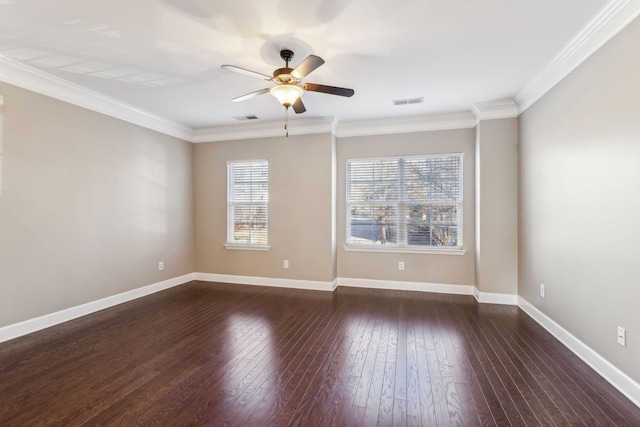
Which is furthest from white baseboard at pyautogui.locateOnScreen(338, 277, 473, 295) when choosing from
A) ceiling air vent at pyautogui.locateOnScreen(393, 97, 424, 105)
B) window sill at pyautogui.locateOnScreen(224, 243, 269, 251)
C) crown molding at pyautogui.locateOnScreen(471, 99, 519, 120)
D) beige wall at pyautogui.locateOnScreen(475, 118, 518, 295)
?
ceiling air vent at pyautogui.locateOnScreen(393, 97, 424, 105)

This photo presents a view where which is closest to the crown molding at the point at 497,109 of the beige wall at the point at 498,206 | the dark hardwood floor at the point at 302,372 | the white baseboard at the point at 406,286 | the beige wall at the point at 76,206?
the beige wall at the point at 498,206

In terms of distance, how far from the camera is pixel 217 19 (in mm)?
2334

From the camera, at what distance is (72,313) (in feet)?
11.8

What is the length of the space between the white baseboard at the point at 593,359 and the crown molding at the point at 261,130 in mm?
3797

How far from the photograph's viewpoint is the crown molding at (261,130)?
192 inches

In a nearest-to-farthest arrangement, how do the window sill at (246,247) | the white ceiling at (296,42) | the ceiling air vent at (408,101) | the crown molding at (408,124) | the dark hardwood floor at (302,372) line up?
the dark hardwood floor at (302,372) → the white ceiling at (296,42) → the ceiling air vent at (408,101) → the crown molding at (408,124) → the window sill at (246,247)

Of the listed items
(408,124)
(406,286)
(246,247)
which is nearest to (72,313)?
(246,247)

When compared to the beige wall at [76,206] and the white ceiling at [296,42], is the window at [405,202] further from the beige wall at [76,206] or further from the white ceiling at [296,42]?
the beige wall at [76,206]

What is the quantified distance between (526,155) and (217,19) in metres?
3.83

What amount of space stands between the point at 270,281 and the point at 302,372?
2.92m

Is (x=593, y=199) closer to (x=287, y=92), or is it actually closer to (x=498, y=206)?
(x=498, y=206)

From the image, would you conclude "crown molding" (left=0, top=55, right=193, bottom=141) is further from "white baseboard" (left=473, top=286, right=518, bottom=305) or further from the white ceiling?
"white baseboard" (left=473, top=286, right=518, bottom=305)

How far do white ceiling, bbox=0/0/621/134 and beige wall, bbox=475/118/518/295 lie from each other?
56 centimetres

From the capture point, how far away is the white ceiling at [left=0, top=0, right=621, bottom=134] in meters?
2.22
